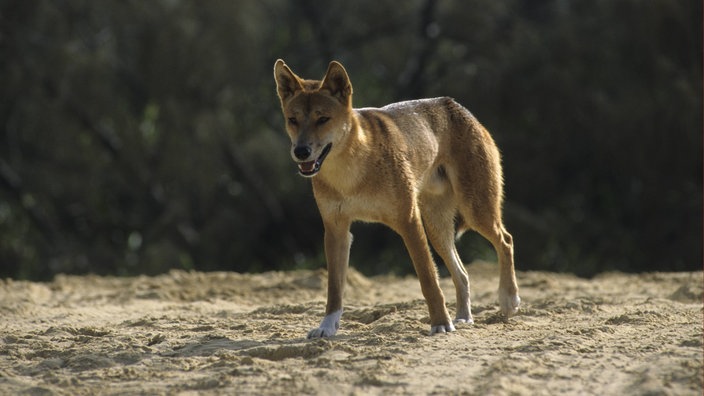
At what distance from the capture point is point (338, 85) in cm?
687

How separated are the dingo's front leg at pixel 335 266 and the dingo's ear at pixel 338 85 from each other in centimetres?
83

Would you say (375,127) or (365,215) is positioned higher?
(375,127)

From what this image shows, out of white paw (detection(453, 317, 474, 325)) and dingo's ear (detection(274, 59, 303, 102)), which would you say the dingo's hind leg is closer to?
white paw (detection(453, 317, 474, 325))

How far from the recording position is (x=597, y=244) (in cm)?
1472

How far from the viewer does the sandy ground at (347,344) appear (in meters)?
5.37

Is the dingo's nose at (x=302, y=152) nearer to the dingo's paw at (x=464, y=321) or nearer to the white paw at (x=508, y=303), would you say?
the dingo's paw at (x=464, y=321)

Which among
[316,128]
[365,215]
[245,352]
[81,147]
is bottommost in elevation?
[245,352]

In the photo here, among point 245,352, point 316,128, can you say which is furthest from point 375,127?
point 245,352

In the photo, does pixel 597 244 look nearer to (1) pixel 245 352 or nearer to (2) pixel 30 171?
(2) pixel 30 171

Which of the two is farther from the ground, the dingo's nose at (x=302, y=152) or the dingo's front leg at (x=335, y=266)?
the dingo's nose at (x=302, y=152)

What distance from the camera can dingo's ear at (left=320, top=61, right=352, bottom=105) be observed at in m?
6.83

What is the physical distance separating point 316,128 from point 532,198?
883 cm

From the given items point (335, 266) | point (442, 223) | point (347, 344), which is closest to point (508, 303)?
point (442, 223)

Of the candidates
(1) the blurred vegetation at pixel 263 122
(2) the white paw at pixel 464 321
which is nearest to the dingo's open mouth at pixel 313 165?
(2) the white paw at pixel 464 321
